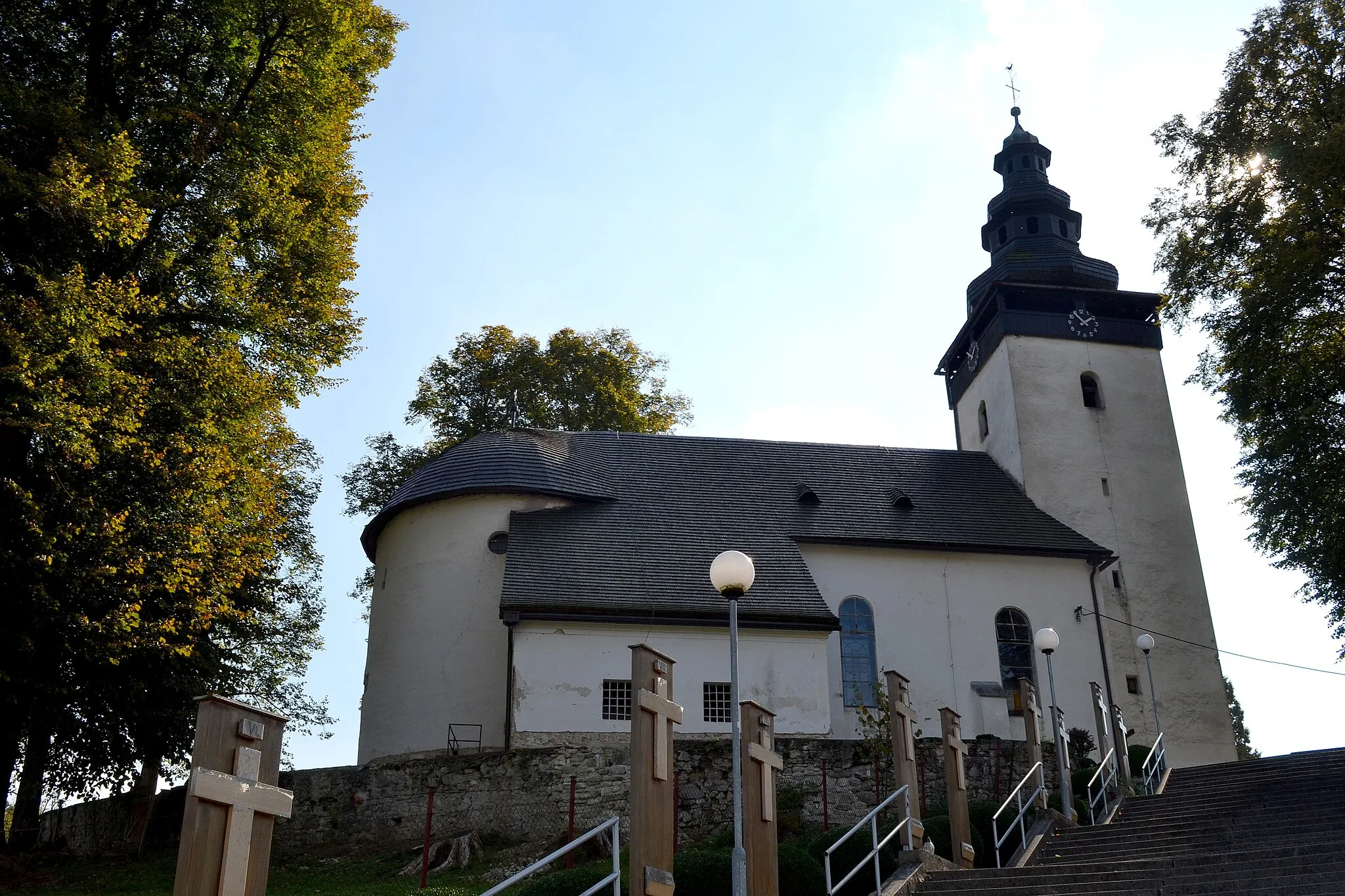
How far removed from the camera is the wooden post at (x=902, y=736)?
47.3ft

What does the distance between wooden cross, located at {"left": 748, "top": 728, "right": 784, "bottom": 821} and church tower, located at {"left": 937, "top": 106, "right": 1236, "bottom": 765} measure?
1815 cm

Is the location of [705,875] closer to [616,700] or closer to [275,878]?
[275,878]

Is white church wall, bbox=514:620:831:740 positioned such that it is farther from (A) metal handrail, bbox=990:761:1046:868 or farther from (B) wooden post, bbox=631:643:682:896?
(B) wooden post, bbox=631:643:682:896

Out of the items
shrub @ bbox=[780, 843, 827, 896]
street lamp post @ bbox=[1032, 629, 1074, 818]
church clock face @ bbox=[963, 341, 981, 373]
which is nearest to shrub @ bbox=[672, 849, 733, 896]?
shrub @ bbox=[780, 843, 827, 896]

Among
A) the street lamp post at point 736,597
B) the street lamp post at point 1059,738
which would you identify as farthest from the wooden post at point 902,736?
the street lamp post at point 736,597

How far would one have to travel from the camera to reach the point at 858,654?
90.9ft

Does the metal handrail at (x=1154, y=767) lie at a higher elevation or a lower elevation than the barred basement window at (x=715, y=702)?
lower

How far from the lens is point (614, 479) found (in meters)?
29.4

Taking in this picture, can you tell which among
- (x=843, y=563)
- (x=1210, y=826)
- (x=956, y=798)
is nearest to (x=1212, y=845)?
(x=1210, y=826)

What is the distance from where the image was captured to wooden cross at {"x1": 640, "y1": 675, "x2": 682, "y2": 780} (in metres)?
10.2

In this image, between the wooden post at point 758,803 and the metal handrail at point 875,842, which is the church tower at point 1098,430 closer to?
the metal handrail at point 875,842

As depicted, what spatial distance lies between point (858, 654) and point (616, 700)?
6.48 meters

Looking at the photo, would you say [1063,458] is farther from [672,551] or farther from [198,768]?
[198,768]

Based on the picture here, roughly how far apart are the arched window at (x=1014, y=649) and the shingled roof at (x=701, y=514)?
1617mm
